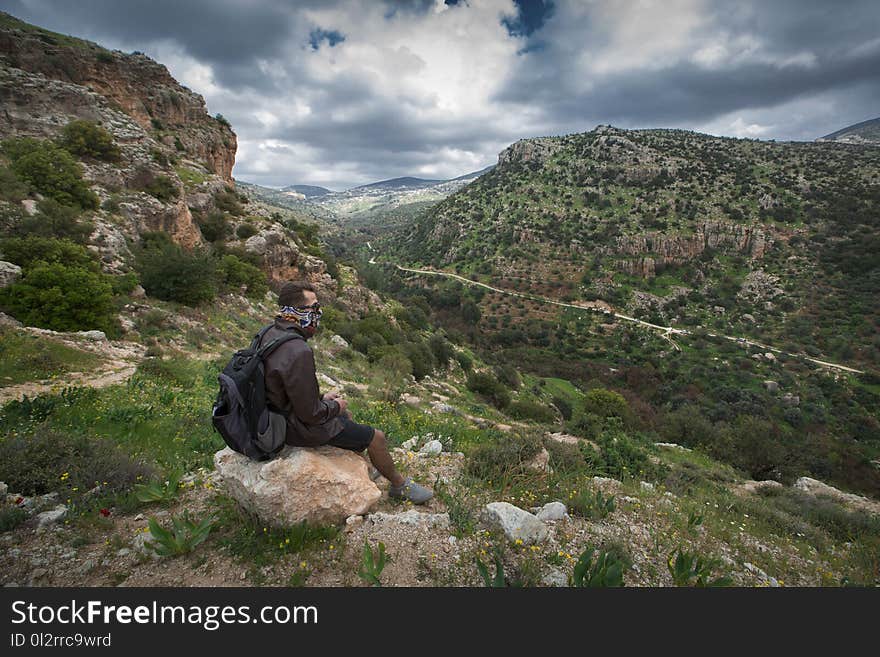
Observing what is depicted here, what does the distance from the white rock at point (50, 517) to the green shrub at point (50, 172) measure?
16536 millimetres

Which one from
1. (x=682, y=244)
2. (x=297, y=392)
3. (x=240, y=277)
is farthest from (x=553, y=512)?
(x=682, y=244)

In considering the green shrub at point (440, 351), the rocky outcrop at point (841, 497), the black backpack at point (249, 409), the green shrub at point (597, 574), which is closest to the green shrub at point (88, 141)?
the green shrub at point (440, 351)

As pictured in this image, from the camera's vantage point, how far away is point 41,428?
13.3ft

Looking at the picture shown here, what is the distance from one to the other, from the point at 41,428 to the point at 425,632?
16.5 feet

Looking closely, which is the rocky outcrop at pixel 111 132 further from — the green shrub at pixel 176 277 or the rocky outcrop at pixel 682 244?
the rocky outcrop at pixel 682 244

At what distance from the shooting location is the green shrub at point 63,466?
10.9 feet

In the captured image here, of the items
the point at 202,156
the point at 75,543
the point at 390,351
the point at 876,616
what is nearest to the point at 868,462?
the point at 390,351

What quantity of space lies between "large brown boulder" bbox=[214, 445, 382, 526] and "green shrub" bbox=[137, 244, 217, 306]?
12.4m

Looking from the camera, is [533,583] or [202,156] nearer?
[533,583]

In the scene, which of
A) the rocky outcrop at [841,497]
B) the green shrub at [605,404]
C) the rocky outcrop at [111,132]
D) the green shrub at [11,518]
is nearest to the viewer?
the green shrub at [11,518]

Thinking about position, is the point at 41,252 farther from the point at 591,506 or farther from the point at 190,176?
the point at 190,176

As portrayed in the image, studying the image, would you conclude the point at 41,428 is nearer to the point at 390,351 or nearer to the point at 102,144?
the point at 390,351

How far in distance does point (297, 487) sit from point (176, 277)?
13456 millimetres

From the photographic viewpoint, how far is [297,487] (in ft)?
9.77
